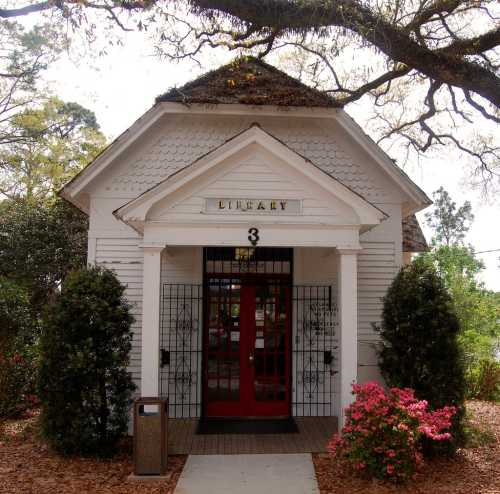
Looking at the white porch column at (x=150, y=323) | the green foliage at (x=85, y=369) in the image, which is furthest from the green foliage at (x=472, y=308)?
the green foliage at (x=85, y=369)

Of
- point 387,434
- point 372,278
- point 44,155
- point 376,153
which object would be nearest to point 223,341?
point 372,278

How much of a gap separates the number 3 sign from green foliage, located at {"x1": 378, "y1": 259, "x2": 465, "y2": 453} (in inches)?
88.2

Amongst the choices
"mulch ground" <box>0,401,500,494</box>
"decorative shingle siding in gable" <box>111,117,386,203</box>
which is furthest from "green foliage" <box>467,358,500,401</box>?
"decorative shingle siding in gable" <box>111,117,386,203</box>

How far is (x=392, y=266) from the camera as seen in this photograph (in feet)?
33.8

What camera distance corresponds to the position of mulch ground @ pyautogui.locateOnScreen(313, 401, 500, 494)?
6.62m

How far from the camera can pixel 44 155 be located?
96.7 ft

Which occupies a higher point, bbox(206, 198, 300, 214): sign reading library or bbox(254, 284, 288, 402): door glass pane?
bbox(206, 198, 300, 214): sign reading library

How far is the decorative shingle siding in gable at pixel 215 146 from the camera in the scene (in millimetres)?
10227

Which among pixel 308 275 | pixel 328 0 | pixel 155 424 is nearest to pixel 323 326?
pixel 308 275

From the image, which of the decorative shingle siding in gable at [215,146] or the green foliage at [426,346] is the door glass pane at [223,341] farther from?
the green foliage at [426,346]

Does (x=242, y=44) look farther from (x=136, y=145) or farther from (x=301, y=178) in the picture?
(x=301, y=178)

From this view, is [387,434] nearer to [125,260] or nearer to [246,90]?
[125,260]

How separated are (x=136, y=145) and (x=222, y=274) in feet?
9.39

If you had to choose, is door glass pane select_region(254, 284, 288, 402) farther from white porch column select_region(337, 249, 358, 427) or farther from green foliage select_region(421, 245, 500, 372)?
green foliage select_region(421, 245, 500, 372)
